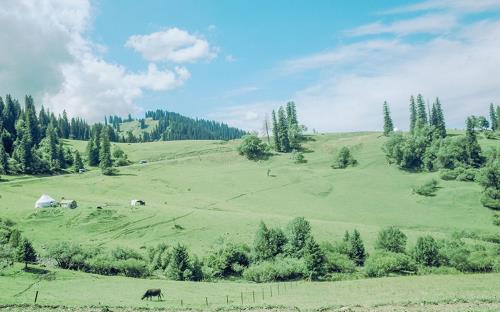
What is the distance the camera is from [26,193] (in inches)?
4710

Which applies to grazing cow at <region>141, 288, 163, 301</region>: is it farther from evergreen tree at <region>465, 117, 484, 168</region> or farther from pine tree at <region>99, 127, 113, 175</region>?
evergreen tree at <region>465, 117, 484, 168</region>

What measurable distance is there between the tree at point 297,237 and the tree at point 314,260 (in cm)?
305

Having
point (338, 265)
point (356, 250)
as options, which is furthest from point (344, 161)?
point (338, 265)

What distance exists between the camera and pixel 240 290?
5431cm

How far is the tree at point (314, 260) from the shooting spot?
213 feet

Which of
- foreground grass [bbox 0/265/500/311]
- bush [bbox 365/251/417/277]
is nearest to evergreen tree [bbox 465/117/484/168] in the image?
bush [bbox 365/251/417/277]

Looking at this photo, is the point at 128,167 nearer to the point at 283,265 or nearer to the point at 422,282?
the point at 283,265

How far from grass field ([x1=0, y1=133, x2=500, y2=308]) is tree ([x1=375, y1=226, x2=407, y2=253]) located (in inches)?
255

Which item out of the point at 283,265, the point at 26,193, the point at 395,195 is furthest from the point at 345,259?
the point at 26,193

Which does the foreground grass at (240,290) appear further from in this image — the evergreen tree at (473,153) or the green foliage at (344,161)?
the green foliage at (344,161)

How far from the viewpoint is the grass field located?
4978cm

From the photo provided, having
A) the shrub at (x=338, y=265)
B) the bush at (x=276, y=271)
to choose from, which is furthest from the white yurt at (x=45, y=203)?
the shrub at (x=338, y=265)

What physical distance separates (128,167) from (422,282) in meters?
127

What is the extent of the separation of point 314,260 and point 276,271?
20.2ft
